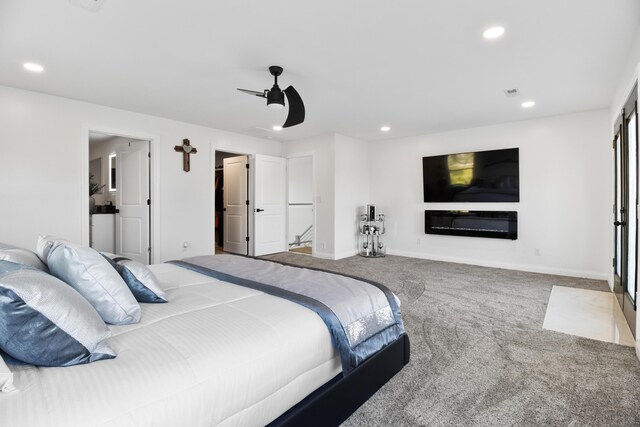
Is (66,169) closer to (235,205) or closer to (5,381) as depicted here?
(235,205)

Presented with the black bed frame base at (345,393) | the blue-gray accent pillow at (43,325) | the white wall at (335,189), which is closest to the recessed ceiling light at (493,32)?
the black bed frame base at (345,393)

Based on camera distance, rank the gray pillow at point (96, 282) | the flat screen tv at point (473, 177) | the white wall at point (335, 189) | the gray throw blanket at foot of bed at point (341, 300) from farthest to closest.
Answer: the white wall at point (335, 189), the flat screen tv at point (473, 177), the gray throw blanket at foot of bed at point (341, 300), the gray pillow at point (96, 282)

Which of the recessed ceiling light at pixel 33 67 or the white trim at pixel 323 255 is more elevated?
the recessed ceiling light at pixel 33 67

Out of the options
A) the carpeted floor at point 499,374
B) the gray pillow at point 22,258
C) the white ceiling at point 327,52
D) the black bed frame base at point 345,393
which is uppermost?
the white ceiling at point 327,52

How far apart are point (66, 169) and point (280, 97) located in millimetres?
3021

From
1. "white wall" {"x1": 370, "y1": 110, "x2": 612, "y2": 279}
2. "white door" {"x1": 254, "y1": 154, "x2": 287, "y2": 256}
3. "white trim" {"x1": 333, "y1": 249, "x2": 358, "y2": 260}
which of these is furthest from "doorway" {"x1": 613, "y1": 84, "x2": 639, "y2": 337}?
"white door" {"x1": 254, "y1": 154, "x2": 287, "y2": 256}

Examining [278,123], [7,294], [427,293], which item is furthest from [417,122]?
[7,294]

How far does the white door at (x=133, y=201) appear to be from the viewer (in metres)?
5.00

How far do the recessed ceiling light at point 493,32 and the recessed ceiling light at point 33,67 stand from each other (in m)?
4.01

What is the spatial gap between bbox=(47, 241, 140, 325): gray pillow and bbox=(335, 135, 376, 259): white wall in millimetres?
4911

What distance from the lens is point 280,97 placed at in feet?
10.1

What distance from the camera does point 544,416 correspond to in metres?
1.70

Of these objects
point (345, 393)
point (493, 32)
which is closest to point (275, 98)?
point (493, 32)

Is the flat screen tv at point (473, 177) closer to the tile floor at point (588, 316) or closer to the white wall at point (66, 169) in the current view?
the tile floor at point (588, 316)
